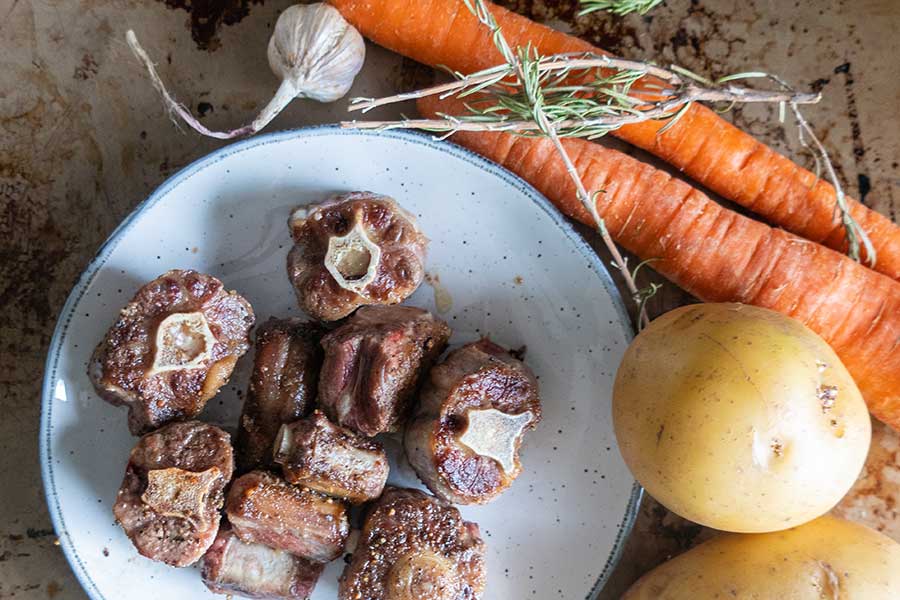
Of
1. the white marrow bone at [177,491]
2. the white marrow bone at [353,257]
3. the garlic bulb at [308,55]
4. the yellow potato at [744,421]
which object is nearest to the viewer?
the yellow potato at [744,421]

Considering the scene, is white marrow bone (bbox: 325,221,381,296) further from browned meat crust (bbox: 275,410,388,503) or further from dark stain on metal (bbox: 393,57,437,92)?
dark stain on metal (bbox: 393,57,437,92)

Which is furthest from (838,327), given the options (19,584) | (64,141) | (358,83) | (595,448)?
(19,584)

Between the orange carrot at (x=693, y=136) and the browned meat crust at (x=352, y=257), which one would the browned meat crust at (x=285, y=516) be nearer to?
the browned meat crust at (x=352, y=257)

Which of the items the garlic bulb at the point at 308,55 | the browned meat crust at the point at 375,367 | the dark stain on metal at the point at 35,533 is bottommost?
the dark stain on metal at the point at 35,533

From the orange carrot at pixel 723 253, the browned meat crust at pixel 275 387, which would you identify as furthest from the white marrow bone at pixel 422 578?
the orange carrot at pixel 723 253

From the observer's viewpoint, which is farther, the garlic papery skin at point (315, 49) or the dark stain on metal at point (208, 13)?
the dark stain on metal at point (208, 13)

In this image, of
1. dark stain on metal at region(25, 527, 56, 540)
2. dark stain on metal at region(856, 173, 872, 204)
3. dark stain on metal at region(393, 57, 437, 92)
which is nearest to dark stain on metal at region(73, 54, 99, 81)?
dark stain on metal at region(393, 57, 437, 92)
